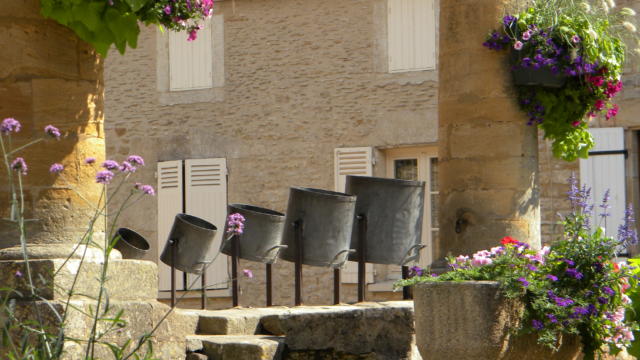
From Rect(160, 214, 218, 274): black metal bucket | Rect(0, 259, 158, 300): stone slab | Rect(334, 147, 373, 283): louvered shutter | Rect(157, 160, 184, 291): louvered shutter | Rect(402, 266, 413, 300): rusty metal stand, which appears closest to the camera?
Rect(0, 259, 158, 300): stone slab

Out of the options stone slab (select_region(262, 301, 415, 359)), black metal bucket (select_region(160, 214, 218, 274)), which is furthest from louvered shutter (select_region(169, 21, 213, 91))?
stone slab (select_region(262, 301, 415, 359))

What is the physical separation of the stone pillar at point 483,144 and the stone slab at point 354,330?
94cm

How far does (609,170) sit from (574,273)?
691 cm

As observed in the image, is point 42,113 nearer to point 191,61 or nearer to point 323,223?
point 323,223

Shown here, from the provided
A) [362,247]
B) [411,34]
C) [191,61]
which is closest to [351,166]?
Answer: [411,34]

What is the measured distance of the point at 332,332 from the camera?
5.05 meters

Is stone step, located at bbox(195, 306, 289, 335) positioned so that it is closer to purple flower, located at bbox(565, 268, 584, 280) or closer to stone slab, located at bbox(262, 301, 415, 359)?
stone slab, located at bbox(262, 301, 415, 359)

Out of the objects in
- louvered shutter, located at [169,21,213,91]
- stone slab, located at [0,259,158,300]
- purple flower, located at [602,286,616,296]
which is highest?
louvered shutter, located at [169,21,213,91]

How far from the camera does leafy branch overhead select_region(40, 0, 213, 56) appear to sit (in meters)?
4.20

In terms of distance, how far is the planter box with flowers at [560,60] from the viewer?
5855 mm

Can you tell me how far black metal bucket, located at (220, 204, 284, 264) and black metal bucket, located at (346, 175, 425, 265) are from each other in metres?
0.45

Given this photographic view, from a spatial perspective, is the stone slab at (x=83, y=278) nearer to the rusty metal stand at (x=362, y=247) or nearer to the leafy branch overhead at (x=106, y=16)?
the leafy branch overhead at (x=106, y=16)

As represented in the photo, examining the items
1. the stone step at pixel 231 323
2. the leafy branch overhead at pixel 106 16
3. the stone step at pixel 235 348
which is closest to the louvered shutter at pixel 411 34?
the stone step at pixel 231 323

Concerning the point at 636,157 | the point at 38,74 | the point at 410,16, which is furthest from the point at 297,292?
the point at 410,16
